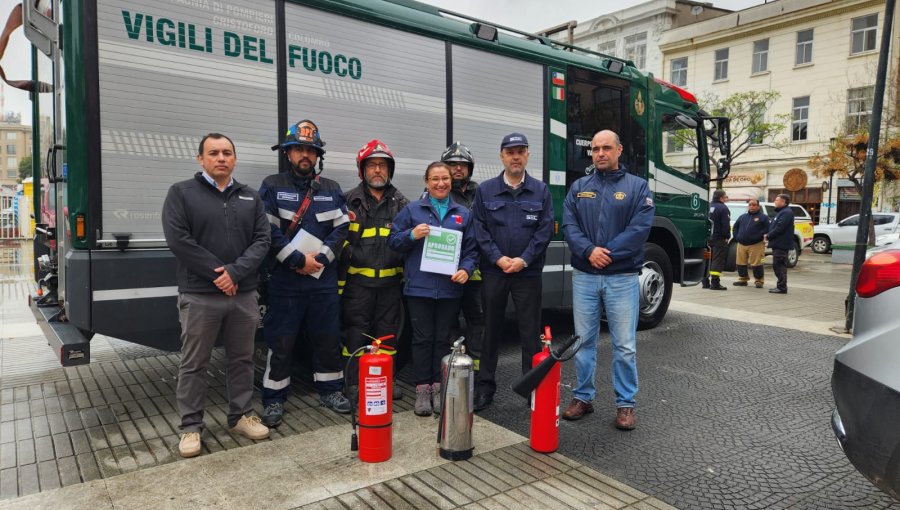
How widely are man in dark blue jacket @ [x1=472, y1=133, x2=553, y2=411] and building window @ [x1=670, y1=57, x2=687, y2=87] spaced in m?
35.3

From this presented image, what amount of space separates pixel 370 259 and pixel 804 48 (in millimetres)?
33768

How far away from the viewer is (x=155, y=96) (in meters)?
3.95

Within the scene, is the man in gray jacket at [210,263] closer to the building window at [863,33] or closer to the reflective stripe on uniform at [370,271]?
the reflective stripe on uniform at [370,271]

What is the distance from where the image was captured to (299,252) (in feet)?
13.3

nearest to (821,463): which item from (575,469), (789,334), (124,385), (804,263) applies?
(575,469)

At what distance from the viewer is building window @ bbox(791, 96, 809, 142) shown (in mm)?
30500

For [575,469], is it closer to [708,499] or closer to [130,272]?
[708,499]

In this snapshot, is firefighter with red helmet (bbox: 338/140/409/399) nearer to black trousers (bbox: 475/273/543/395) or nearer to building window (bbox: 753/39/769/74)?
black trousers (bbox: 475/273/543/395)

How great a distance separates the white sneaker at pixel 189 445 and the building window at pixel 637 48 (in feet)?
127

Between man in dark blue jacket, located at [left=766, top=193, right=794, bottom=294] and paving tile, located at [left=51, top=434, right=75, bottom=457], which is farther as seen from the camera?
man in dark blue jacket, located at [left=766, top=193, right=794, bottom=294]

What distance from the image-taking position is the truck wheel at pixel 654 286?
718 cm

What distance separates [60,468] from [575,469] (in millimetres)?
2914

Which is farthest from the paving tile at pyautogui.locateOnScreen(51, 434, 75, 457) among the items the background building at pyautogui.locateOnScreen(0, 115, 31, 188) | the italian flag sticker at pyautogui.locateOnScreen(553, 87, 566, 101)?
the background building at pyautogui.locateOnScreen(0, 115, 31, 188)

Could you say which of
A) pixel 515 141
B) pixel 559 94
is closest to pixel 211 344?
pixel 515 141
